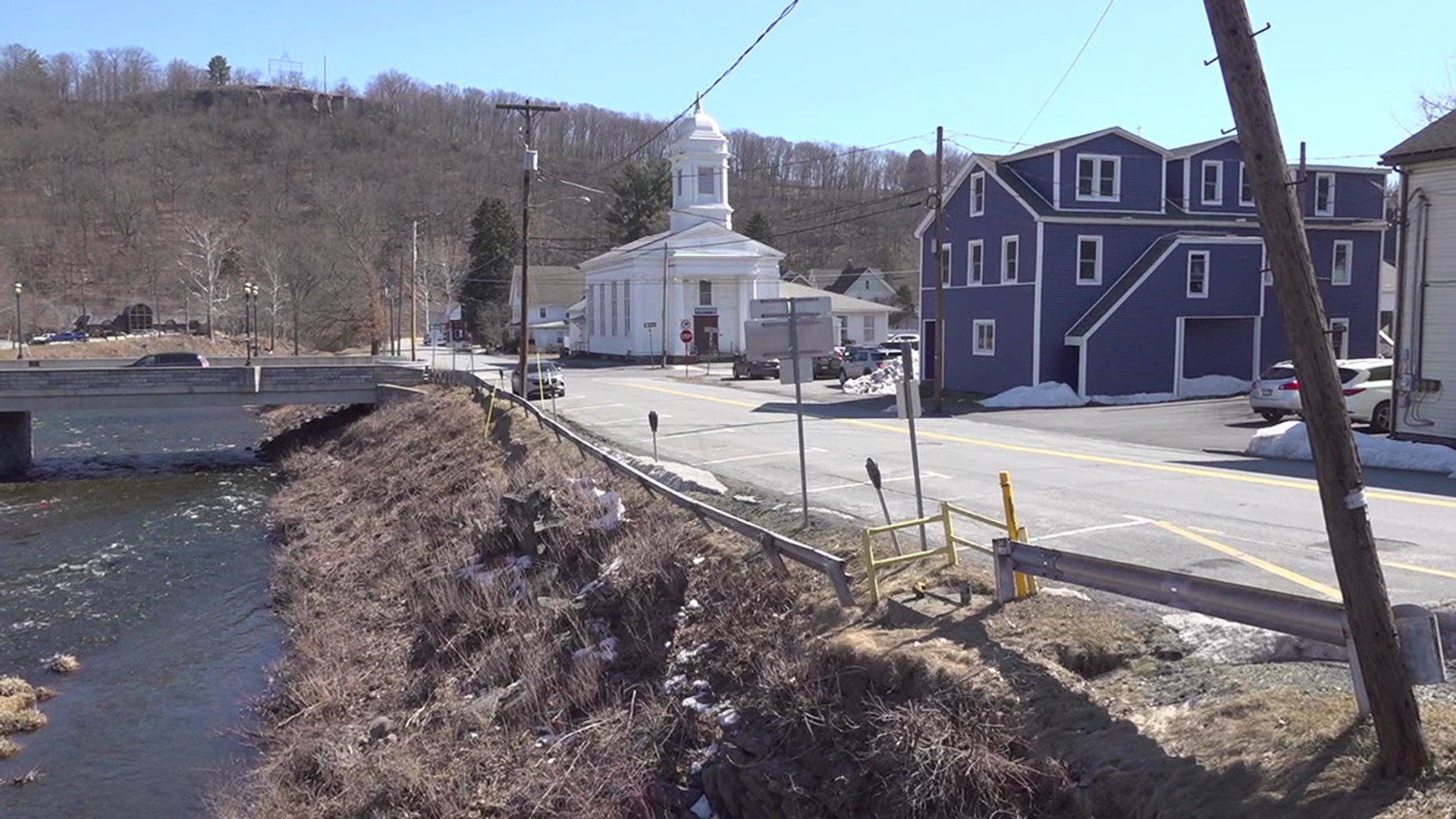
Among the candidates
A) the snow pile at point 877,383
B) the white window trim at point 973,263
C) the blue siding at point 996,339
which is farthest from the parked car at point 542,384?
the white window trim at point 973,263

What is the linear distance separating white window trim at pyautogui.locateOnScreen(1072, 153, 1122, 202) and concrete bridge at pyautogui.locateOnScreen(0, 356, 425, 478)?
23927 millimetres

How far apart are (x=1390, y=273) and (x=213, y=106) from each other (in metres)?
180

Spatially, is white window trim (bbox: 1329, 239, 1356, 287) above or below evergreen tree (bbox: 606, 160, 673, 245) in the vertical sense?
below

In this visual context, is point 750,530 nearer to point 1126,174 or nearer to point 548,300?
point 1126,174

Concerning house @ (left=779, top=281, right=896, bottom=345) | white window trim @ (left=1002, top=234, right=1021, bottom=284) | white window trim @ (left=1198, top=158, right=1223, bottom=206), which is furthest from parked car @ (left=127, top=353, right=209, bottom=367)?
house @ (left=779, top=281, right=896, bottom=345)

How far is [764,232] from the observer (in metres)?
99.2

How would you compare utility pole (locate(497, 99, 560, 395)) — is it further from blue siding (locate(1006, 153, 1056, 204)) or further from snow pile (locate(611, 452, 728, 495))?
blue siding (locate(1006, 153, 1056, 204))

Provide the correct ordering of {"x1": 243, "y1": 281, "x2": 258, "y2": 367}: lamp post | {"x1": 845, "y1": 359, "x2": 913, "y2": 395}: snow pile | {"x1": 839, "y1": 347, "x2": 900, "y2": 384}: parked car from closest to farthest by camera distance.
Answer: {"x1": 845, "y1": 359, "x2": 913, "y2": 395}: snow pile
{"x1": 839, "y1": 347, "x2": 900, "y2": 384}: parked car
{"x1": 243, "y1": 281, "x2": 258, "y2": 367}: lamp post

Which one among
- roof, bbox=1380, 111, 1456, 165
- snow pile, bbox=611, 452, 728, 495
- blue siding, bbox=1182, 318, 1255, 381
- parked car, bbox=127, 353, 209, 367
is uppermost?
roof, bbox=1380, 111, 1456, 165

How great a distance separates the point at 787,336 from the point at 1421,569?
6130 millimetres

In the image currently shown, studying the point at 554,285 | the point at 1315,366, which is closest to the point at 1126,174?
the point at 1315,366

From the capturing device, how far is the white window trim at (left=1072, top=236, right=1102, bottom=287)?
3772cm

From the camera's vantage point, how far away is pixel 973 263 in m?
40.8

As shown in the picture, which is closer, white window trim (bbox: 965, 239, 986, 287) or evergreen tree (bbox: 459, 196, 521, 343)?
white window trim (bbox: 965, 239, 986, 287)
